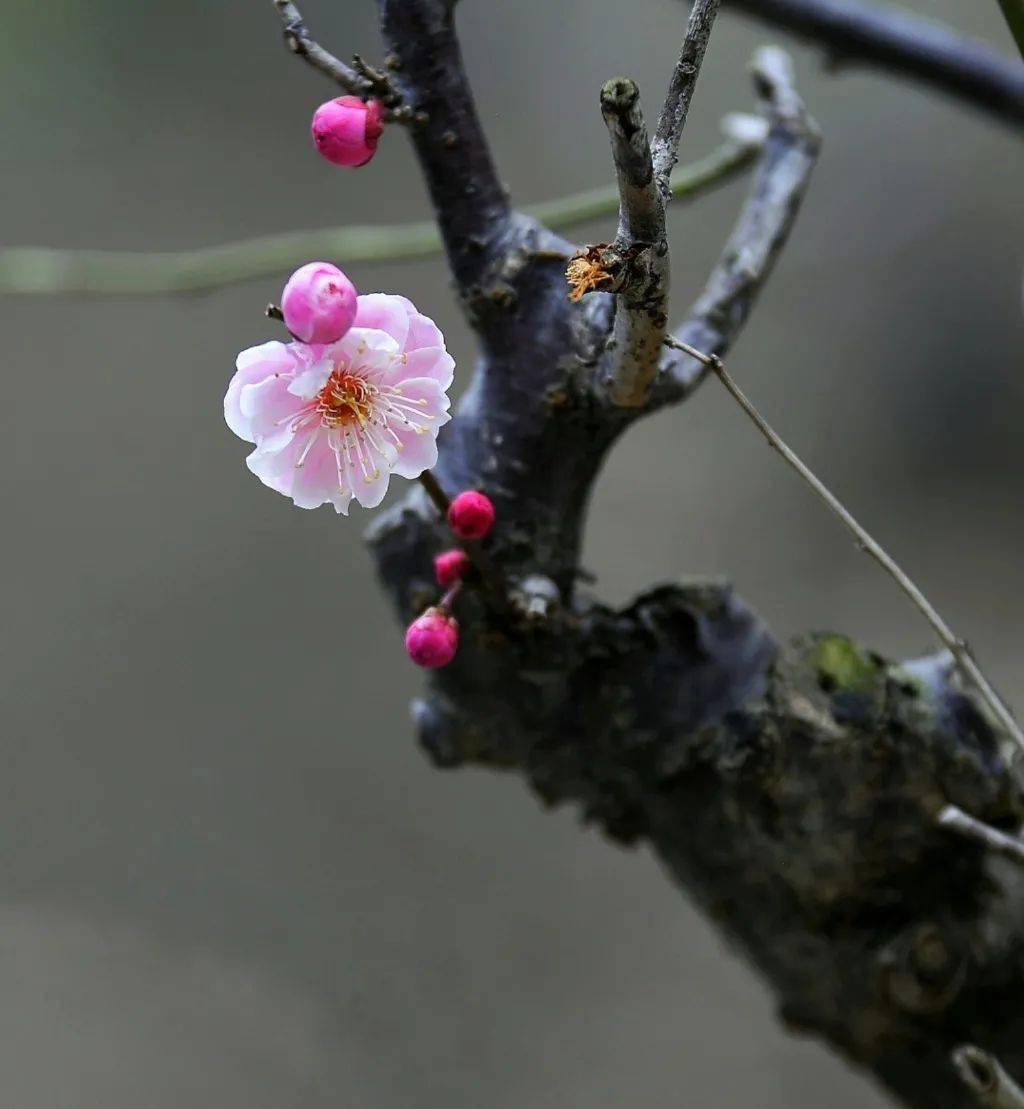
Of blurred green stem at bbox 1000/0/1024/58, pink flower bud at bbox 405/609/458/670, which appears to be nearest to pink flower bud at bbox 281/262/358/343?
pink flower bud at bbox 405/609/458/670

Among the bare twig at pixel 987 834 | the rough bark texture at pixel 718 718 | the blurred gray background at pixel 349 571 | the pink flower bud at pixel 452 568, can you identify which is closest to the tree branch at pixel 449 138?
the rough bark texture at pixel 718 718

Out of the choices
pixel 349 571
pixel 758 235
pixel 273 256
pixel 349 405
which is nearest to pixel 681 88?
pixel 349 405

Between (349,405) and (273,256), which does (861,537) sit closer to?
(349,405)

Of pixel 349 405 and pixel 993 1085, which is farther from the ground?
pixel 349 405

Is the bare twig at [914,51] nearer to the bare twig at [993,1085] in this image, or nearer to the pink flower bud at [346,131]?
the pink flower bud at [346,131]

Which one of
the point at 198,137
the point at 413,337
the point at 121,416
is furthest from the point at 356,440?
the point at 198,137

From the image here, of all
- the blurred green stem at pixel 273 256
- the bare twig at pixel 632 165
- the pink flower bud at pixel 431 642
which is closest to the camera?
the bare twig at pixel 632 165
